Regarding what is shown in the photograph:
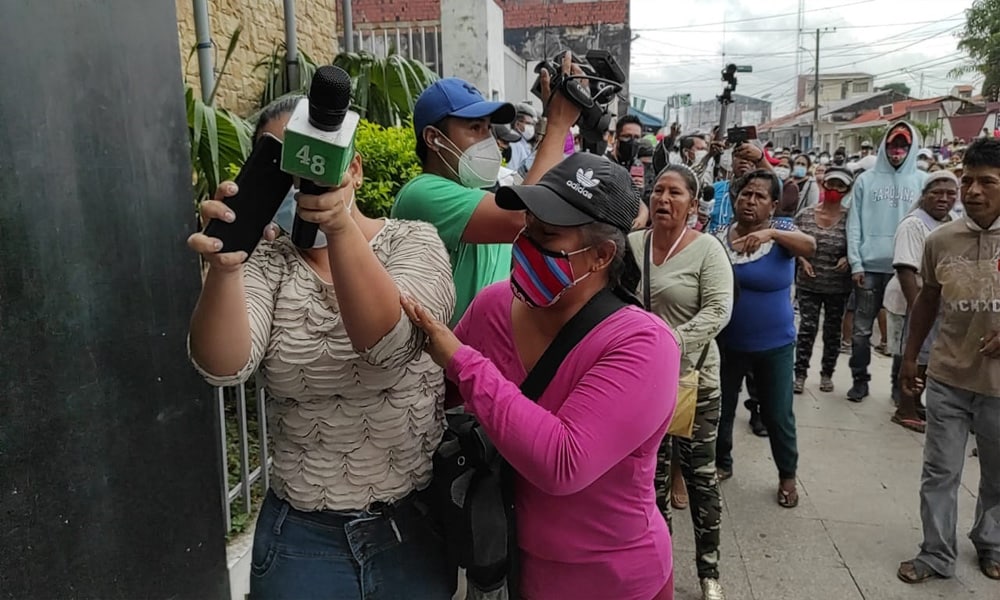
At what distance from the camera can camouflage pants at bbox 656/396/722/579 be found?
326 centimetres

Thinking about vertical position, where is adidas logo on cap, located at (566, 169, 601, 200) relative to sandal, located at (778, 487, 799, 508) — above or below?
above

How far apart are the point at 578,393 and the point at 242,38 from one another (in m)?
5.79

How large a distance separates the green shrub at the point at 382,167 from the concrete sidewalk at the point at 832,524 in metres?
2.47

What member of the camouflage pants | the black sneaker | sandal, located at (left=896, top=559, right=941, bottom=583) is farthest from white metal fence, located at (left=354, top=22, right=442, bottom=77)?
sandal, located at (left=896, top=559, right=941, bottom=583)

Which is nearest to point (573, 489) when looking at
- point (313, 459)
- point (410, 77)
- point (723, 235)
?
point (313, 459)

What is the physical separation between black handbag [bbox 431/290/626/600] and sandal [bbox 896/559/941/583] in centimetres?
272

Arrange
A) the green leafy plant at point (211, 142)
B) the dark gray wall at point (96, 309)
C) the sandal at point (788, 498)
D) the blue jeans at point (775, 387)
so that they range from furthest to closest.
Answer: the sandal at point (788, 498)
the blue jeans at point (775, 387)
the green leafy plant at point (211, 142)
the dark gray wall at point (96, 309)

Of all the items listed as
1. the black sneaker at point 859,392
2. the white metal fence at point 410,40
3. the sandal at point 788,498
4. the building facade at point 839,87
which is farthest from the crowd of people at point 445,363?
the building facade at point 839,87

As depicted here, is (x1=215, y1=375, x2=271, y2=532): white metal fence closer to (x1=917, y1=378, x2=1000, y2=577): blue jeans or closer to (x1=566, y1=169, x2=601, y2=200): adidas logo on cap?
(x1=566, y1=169, x2=601, y2=200): adidas logo on cap

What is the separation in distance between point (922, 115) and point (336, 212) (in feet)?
165

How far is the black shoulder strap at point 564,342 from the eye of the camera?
5.27ft

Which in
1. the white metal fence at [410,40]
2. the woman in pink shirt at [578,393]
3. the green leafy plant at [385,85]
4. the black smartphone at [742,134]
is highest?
the white metal fence at [410,40]

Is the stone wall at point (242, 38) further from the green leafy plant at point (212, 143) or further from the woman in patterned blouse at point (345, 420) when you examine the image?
the woman in patterned blouse at point (345, 420)

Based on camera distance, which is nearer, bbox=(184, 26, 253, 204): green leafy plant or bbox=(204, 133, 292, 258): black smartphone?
bbox=(204, 133, 292, 258): black smartphone
